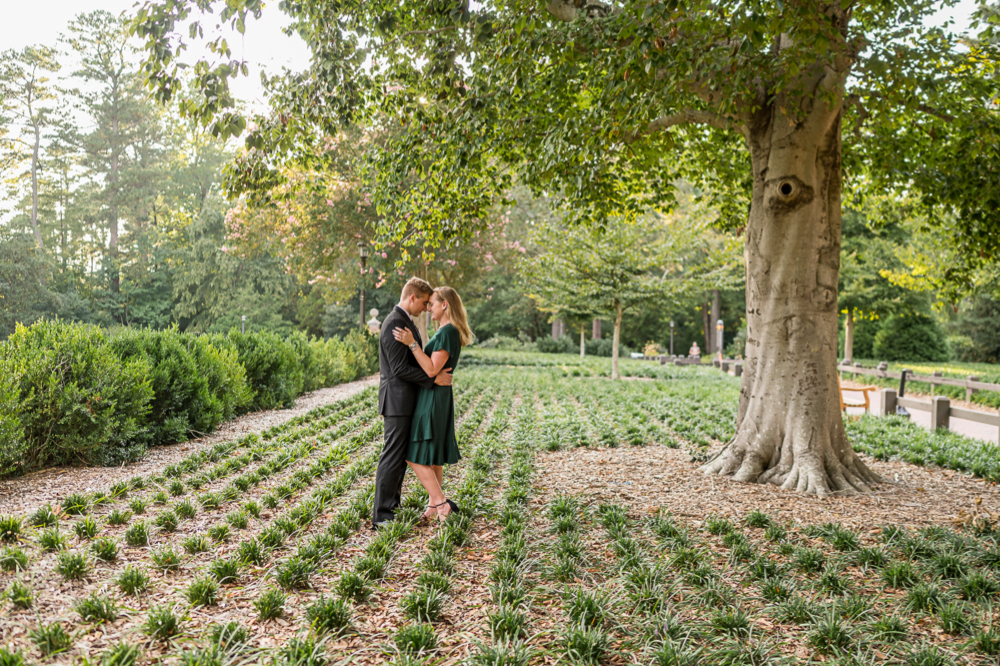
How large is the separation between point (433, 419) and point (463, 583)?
1279mm

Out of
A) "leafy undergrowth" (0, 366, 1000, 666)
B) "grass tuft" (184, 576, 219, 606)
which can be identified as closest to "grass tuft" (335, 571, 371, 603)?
"leafy undergrowth" (0, 366, 1000, 666)

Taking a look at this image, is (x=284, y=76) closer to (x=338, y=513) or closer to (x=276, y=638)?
(x=338, y=513)

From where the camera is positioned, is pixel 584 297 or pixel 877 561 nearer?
pixel 877 561

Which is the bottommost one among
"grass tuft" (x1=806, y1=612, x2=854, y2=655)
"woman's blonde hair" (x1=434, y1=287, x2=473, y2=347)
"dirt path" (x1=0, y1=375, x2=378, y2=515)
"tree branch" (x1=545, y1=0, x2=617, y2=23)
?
"dirt path" (x1=0, y1=375, x2=378, y2=515)

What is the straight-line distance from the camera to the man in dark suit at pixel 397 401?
420 centimetres

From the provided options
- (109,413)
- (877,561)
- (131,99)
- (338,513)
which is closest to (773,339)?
(877,561)

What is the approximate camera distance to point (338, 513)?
15.0 feet

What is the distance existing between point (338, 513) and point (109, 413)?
331 cm

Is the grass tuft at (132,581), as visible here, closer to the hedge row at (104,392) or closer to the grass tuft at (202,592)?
the grass tuft at (202,592)

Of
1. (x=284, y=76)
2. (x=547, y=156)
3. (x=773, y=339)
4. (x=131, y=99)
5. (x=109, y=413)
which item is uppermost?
(x=131, y=99)

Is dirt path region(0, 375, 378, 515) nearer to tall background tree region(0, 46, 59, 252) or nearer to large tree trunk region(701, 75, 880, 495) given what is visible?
large tree trunk region(701, 75, 880, 495)

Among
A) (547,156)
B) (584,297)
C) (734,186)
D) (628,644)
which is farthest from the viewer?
(584,297)

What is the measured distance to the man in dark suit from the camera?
420 centimetres

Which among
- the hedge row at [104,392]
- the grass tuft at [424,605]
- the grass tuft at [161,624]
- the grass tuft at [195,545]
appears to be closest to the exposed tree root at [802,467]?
the grass tuft at [424,605]
